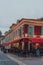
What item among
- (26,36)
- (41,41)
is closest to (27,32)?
(26,36)

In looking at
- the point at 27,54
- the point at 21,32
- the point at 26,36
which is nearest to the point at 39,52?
the point at 27,54

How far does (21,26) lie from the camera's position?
158ft

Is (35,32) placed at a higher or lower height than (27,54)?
higher

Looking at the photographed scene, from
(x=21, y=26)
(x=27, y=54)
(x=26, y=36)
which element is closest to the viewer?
(x=27, y=54)

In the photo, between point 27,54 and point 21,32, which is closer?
point 27,54

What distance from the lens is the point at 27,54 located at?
39500 mm

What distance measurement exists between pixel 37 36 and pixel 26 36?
2.24 metres

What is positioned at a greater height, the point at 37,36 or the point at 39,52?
the point at 37,36

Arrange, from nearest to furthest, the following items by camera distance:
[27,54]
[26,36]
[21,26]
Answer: [27,54]
[26,36]
[21,26]

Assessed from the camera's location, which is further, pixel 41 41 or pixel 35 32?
pixel 35 32

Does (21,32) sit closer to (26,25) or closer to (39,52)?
(26,25)

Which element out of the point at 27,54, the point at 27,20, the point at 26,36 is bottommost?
the point at 27,54

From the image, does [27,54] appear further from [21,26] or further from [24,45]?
[21,26]

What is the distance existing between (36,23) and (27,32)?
254 centimetres
